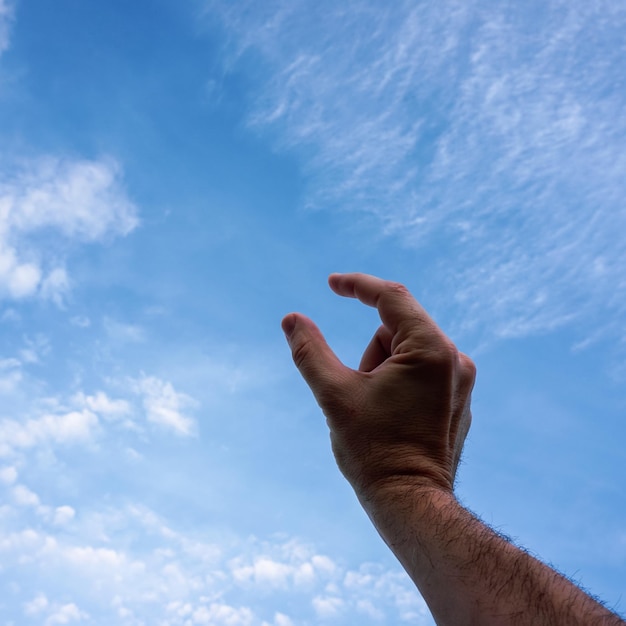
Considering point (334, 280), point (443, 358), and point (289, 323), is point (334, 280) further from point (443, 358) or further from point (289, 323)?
point (443, 358)

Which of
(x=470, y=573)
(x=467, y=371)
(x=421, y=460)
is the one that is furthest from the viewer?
(x=467, y=371)

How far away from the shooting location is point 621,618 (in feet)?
6.48

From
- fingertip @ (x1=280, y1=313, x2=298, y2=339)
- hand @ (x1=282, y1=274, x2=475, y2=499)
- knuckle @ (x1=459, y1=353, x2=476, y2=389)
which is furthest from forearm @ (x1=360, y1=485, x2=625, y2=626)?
fingertip @ (x1=280, y1=313, x2=298, y2=339)

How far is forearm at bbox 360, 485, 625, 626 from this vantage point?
2041 millimetres

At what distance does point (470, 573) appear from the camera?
224 cm

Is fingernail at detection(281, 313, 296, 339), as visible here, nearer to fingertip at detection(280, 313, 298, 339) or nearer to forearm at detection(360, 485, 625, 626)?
fingertip at detection(280, 313, 298, 339)

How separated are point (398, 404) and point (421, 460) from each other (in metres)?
0.28

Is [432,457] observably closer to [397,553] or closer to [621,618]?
[397,553]

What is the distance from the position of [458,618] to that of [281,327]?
1867mm

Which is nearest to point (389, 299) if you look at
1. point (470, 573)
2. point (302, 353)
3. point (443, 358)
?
point (443, 358)

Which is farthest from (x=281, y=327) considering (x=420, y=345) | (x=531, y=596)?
(x=531, y=596)

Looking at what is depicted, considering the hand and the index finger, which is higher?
the index finger

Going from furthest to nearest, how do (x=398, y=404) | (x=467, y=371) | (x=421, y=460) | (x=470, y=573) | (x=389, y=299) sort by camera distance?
(x=467, y=371) < (x=389, y=299) < (x=398, y=404) < (x=421, y=460) < (x=470, y=573)

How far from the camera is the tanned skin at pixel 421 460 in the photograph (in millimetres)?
2133
